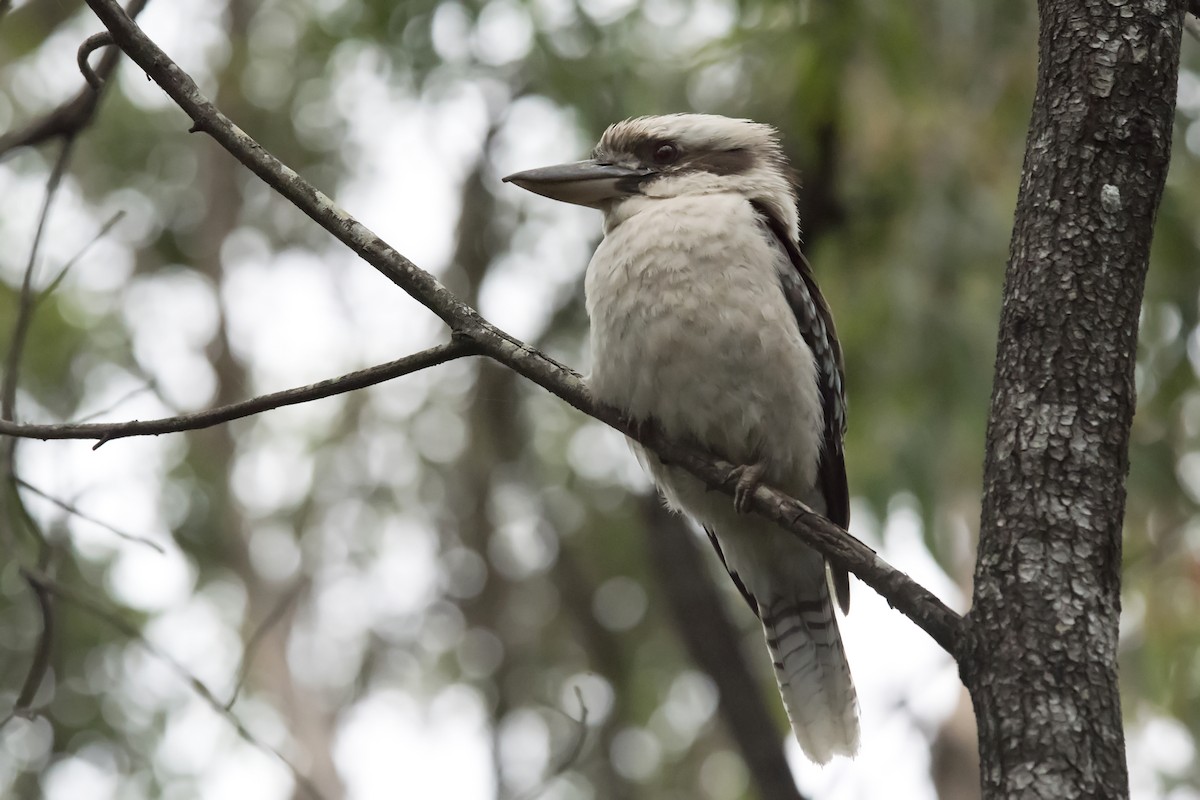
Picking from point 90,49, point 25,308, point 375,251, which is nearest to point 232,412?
point 375,251

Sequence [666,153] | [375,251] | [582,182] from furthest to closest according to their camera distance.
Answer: [666,153]
[582,182]
[375,251]

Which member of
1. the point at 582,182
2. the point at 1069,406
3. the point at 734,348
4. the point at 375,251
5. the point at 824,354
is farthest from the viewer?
the point at 582,182

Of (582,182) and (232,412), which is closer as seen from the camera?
(232,412)

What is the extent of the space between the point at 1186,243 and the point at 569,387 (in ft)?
6.98

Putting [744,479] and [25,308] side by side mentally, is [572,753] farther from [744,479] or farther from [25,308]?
[25,308]

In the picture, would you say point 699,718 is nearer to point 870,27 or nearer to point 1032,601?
point 870,27

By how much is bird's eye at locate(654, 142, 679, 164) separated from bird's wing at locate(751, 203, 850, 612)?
11.9 inches

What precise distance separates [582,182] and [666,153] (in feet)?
0.86

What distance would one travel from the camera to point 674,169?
10.3 ft

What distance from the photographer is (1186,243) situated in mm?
3441

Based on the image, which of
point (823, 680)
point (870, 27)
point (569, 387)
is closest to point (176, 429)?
point (569, 387)

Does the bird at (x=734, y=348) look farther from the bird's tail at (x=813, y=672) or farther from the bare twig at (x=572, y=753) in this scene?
the bare twig at (x=572, y=753)

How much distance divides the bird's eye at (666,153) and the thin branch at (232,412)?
134 centimetres

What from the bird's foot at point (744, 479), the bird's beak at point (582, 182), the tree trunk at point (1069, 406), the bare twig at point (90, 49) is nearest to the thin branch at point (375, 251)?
the bare twig at point (90, 49)
